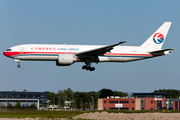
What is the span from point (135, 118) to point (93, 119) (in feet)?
17.9

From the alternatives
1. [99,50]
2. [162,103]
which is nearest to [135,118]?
[99,50]

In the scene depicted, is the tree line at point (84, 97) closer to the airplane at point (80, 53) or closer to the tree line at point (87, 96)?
the tree line at point (87, 96)

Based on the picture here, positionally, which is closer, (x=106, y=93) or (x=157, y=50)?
(x=157, y=50)

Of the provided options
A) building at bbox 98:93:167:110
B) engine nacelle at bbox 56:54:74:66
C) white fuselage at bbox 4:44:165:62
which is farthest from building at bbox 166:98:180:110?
engine nacelle at bbox 56:54:74:66

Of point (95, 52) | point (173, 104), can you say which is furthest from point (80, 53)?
point (173, 104)

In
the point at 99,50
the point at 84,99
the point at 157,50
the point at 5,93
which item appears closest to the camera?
the point at 99,50

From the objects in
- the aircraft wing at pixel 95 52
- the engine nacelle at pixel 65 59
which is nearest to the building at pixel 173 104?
the aircraft wing at pixel 95 52

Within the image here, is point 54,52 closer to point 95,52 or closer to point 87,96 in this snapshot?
point 95,52

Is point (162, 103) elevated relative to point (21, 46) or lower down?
lower down

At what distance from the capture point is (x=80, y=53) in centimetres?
4250

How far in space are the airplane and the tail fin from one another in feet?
6.28

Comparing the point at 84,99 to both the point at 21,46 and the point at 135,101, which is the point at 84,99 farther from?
the point at 21,46

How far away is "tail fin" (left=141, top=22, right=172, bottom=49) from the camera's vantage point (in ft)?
162

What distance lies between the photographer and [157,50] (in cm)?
4600
